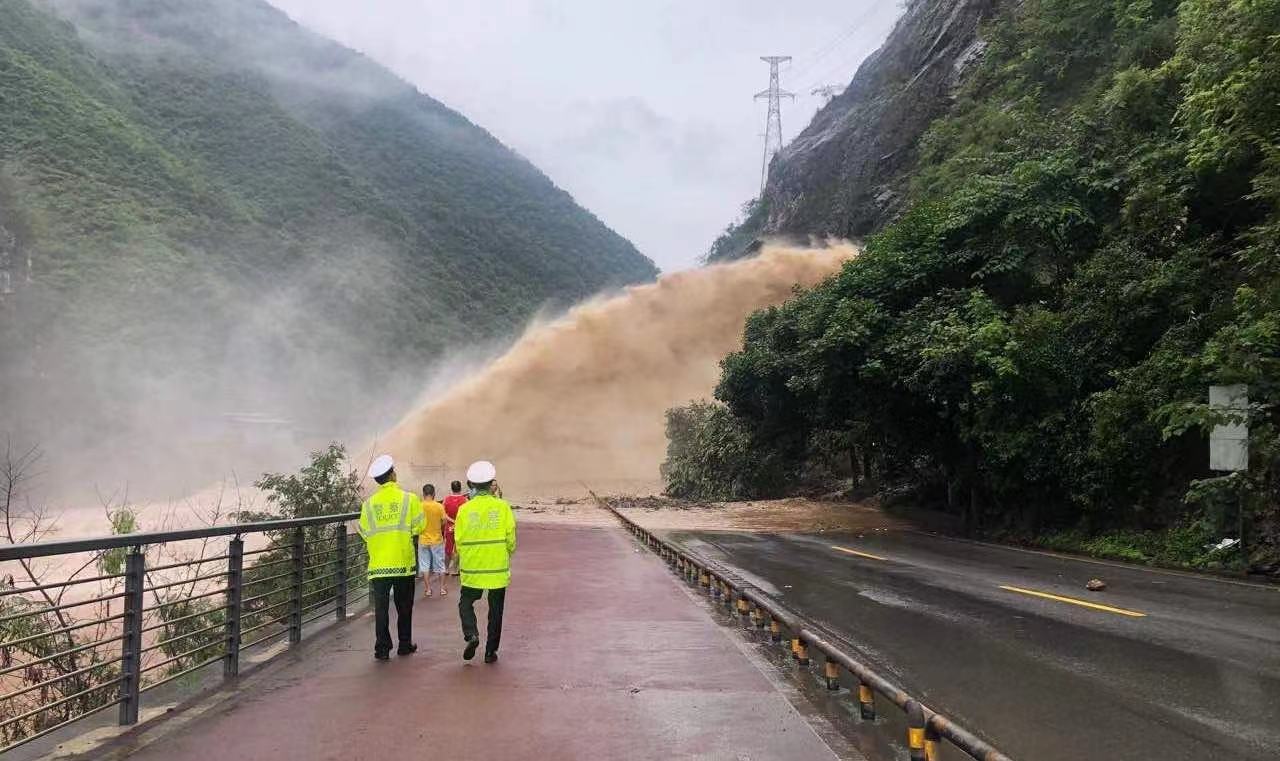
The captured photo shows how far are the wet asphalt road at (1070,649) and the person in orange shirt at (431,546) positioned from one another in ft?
15.0

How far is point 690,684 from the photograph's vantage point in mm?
6562

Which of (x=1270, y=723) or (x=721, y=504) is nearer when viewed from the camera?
(x=1270, y=723)

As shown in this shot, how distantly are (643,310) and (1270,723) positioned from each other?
41.6 m

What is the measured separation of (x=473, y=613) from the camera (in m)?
7.24

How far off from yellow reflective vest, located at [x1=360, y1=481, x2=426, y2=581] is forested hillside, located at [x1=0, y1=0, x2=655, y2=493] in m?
62.4

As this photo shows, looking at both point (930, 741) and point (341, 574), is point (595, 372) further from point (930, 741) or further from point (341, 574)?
point (930, 741)

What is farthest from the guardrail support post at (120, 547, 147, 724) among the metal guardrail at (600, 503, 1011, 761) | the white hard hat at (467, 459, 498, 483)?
the metal guardrail at (600, 503, 1011, 761)

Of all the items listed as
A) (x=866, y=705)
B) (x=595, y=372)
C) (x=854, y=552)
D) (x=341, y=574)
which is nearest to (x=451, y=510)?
(x=341, y=574)

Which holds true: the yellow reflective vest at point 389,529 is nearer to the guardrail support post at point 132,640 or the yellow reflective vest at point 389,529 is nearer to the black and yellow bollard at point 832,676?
the guardrail support post at point 132,640

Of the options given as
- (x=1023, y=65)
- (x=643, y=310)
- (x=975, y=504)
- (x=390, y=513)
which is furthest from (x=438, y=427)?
(x=390, y=513)

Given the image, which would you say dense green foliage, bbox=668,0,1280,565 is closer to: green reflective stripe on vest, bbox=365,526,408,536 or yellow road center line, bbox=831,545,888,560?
yellow road center line, bbox=831,545,888,560

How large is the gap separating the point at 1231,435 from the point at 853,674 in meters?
10.7

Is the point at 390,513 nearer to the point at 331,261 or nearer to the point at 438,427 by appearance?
the point at 438,427

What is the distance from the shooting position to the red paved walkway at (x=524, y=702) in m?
5.01
